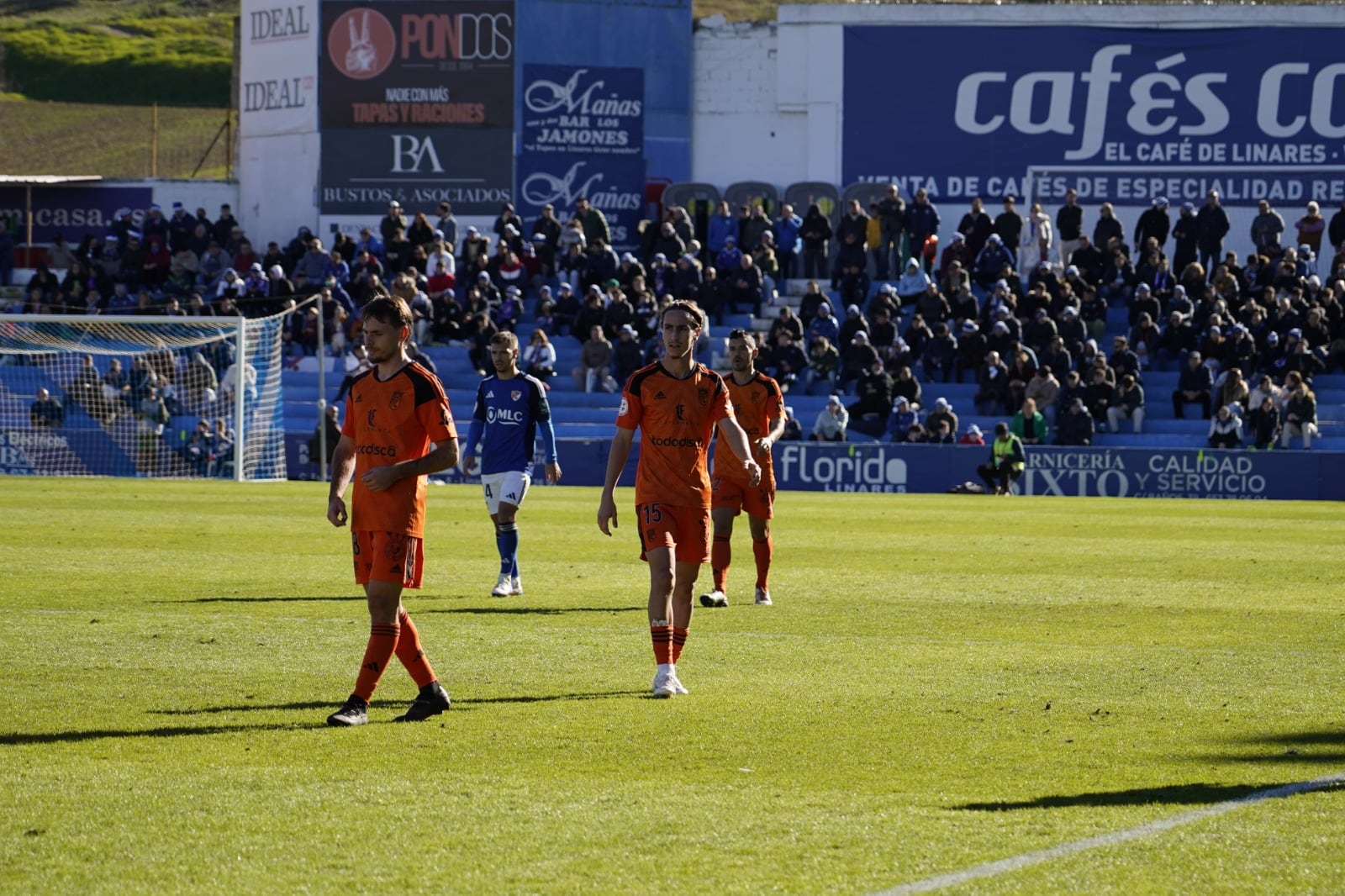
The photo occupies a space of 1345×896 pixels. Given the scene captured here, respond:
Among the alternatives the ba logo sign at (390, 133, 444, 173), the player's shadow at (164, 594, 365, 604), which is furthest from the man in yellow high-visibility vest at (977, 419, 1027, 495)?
the ba logo sign at (390, 133, 444, 173)

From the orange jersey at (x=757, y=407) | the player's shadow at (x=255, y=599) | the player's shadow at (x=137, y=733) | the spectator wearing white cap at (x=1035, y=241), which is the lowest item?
the player's shadow at (x=255, y=599)

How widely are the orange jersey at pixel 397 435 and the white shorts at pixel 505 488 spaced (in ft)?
19.7

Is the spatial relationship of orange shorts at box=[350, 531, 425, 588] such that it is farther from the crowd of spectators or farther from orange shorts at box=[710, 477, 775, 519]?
the crowd of spectators

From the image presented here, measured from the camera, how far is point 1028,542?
19.5 meters

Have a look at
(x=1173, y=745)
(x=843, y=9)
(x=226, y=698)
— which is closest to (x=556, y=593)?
(x=226, y=698)

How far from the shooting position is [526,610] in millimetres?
12992

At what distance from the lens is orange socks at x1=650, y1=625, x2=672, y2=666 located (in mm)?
9234

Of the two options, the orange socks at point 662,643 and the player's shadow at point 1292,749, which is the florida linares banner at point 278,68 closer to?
the orange socks at point 662,643

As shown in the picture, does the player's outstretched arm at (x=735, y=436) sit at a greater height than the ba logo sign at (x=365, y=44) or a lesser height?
lesser

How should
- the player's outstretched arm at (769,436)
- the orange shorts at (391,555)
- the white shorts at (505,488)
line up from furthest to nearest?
the white shorts at (505,488) < the player's outstretched arm at (769,436) < the orange shorts at (391,555)

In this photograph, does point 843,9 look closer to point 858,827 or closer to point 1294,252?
point 1294,252

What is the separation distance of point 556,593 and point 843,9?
102 feet

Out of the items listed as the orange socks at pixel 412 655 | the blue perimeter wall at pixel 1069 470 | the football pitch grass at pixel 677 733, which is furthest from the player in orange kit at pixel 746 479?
the blue perimeter wall at pixel 1069 470

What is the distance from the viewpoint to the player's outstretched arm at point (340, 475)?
841cm
